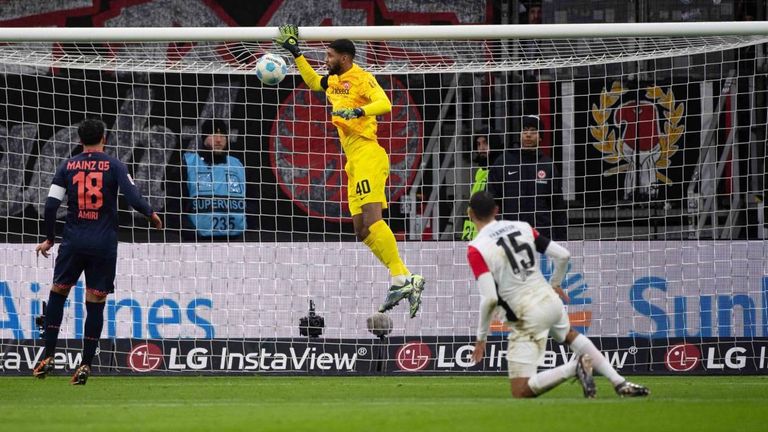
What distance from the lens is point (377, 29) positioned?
41.6ft

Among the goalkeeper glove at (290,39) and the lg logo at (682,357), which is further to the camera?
the lg logo at (682,357)

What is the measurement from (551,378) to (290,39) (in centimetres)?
475

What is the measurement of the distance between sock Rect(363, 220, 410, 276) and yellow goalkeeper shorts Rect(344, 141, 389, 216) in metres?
0.24

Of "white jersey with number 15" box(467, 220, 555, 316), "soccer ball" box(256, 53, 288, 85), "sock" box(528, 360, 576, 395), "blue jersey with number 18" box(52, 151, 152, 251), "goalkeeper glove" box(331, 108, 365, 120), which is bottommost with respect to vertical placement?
"sock" box(528, 360, 576, 395)

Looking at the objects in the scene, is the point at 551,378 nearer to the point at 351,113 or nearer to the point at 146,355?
the point at 351,113

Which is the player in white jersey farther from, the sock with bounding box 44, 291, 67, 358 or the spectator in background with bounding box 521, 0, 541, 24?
the spectator in background with bounding box 521, 0, 541, 24

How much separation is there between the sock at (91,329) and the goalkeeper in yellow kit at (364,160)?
260cm

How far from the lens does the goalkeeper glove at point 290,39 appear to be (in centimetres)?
1239

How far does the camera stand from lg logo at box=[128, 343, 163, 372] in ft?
46.2

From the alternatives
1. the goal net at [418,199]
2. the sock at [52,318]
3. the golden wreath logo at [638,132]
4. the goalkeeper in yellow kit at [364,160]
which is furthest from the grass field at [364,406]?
the golden wreath logo at [638,132]

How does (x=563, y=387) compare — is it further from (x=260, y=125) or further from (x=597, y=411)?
(x=260, y=125)

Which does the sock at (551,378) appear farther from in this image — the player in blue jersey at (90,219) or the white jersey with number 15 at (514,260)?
the player in blue jersey at (90,219)

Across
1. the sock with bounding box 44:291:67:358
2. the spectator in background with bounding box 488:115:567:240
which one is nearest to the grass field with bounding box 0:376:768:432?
the sock with bounding box 44:291:67:358

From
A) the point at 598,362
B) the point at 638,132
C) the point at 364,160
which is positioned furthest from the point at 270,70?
the point at 638,132
